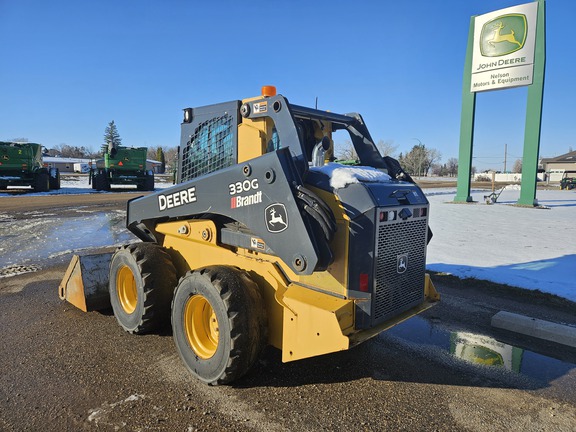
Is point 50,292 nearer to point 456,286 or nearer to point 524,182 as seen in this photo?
point 456,286

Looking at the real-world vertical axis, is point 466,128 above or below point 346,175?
above

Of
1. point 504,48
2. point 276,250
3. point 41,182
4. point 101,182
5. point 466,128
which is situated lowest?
point 276,250

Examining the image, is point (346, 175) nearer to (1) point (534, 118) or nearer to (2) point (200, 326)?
(2) point (200, 326)

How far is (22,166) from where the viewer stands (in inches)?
829

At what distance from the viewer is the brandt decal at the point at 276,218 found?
294 cm

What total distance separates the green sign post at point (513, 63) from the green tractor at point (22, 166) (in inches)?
895

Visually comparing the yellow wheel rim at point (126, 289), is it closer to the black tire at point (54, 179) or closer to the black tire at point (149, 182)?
the black tire at point (149, 182)

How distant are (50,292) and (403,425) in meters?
4.93

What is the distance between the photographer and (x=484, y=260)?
292 inches

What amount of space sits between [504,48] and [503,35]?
1.86 ft

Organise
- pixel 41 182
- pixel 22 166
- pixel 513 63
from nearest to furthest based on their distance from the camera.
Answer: pixel 513 63 → pixel 22 166 → pixel 41 182

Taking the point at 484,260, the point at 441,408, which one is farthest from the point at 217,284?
the point at 484,260

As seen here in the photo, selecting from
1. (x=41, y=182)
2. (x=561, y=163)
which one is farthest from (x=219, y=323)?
(x=561, y=163)

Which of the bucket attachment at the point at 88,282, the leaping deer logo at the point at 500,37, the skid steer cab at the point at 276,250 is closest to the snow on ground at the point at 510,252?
the skid steer cab at the point at 276,250
